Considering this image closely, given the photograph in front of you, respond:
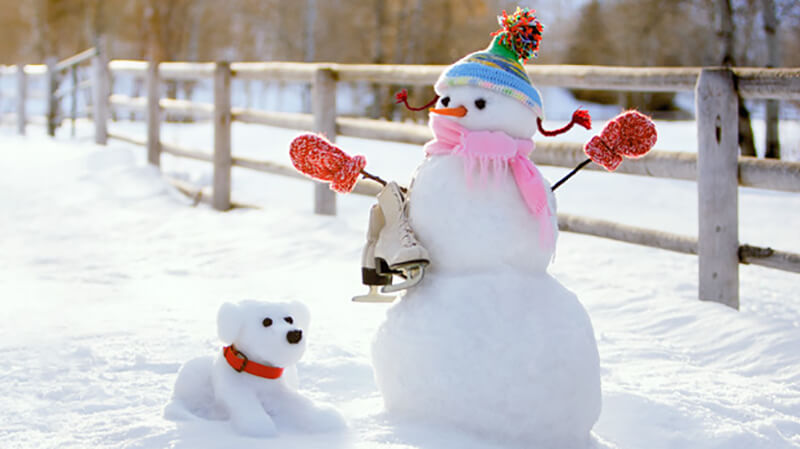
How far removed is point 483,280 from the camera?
230 cm

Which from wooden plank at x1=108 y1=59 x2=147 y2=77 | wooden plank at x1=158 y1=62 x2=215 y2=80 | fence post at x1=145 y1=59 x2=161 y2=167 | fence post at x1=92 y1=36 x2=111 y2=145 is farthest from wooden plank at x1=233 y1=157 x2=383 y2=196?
fence post at x1=92 y1=36 x2=111 y2=145

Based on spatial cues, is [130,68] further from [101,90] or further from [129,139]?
[101,90]

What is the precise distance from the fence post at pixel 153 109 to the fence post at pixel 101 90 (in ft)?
7.02

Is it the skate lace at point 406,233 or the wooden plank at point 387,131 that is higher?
the wooden plank at point 387,131

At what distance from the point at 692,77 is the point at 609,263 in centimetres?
140

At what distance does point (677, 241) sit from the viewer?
4227 millimetres

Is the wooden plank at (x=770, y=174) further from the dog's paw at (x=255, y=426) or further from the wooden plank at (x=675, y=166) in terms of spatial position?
the dog's paw at (x=255, y=426)

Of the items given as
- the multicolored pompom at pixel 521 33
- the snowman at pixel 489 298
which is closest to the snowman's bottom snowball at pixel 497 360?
the snowman at pixel 489 298

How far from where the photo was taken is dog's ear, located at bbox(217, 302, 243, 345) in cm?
239

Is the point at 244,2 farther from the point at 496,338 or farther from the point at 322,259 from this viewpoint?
the point at 496,338

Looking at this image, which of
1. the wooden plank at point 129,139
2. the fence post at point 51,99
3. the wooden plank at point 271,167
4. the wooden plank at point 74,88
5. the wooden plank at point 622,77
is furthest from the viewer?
the fence post at point 51,99

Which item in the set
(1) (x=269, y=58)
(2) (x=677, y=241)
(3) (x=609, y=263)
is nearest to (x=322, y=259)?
(3) (x=609, y=263)

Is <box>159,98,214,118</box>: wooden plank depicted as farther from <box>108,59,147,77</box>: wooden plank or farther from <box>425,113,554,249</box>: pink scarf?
<box>425,113,554,249</box>: pink scarf

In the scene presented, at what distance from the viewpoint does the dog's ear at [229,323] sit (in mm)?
2391
